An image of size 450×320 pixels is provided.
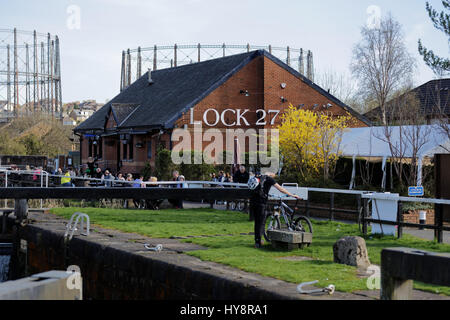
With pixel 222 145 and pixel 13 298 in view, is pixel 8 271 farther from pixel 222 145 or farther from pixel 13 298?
pixel 222 145

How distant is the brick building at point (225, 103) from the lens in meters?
40.4

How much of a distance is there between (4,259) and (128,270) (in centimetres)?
894

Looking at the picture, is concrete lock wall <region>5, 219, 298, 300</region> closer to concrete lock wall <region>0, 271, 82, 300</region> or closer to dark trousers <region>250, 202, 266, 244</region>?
concrete lock wall <region>0, 271, 82, 300</region>

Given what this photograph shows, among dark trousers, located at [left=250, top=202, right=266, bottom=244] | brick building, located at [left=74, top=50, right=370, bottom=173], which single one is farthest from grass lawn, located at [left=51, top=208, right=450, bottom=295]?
brick building, located at [left=74, top=50, right=370, bottom=173]

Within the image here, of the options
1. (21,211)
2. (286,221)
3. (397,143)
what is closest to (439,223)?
(286,221)

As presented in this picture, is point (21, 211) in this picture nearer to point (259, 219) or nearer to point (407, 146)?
point (259, 219)

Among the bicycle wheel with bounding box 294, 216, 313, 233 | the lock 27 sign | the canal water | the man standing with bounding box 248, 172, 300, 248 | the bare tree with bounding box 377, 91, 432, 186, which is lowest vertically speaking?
the canal water

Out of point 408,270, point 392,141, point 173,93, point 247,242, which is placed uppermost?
point 173,93

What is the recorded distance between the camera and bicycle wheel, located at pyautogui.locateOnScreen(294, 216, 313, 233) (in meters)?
13.8

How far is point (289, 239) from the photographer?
1274cm

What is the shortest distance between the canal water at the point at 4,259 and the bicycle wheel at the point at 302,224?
9.59 meters

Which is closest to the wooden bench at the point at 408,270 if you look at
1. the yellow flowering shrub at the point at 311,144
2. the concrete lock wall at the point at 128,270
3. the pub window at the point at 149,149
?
the concrete lock wall at the point at 128,270

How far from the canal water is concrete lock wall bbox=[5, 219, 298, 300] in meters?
2.00
